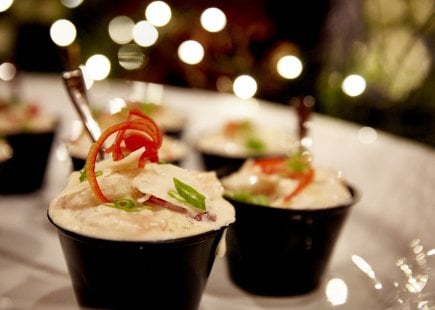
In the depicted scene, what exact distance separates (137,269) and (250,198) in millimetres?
756

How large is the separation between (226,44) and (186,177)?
16.9ft

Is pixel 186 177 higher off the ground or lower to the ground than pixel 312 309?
higher

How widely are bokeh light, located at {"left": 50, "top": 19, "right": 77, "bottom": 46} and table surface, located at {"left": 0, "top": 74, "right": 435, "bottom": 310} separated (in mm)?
2798

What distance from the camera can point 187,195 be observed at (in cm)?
204

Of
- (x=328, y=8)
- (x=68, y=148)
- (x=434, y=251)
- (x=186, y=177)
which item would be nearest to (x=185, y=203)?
(x=186, y=177)

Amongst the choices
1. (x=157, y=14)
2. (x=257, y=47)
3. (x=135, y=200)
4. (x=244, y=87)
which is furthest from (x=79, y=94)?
(x=257, y=47)

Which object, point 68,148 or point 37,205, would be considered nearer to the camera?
point 68,148

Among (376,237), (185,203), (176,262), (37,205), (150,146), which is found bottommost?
Result: (376,237)

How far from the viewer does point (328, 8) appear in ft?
24.4

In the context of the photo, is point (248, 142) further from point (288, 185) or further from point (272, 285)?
point (272, 285)

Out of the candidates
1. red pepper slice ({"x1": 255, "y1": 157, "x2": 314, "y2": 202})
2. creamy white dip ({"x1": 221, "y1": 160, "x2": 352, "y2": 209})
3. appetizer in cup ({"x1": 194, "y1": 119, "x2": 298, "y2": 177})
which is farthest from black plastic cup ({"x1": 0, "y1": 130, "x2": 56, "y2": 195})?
red pepper slice ({"x1": 255, "y1": 157, "x2": 314, "y2": 202})

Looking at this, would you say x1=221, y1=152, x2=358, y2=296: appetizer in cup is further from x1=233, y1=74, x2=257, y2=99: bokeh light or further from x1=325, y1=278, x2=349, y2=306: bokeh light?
x1=233, y1=74, x2=257, y2=99: bokeh light

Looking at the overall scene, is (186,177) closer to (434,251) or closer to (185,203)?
(185,203)

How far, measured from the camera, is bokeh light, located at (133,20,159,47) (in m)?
7.27
